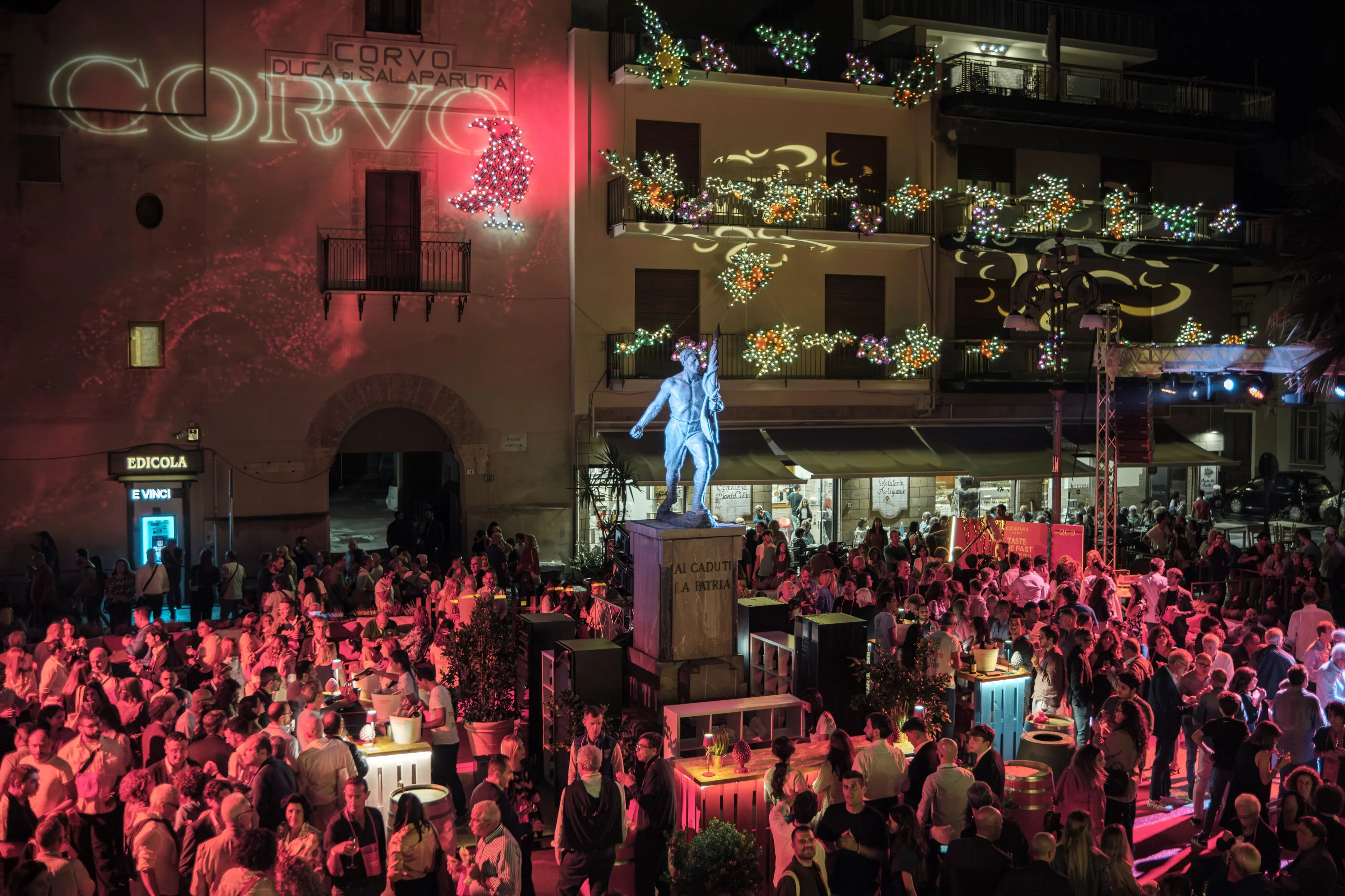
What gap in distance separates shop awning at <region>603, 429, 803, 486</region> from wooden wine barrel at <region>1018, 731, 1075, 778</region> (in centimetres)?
1297

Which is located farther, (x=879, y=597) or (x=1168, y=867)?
(x=879, y=597)

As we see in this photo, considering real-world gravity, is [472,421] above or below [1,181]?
below

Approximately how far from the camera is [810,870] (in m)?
6.80

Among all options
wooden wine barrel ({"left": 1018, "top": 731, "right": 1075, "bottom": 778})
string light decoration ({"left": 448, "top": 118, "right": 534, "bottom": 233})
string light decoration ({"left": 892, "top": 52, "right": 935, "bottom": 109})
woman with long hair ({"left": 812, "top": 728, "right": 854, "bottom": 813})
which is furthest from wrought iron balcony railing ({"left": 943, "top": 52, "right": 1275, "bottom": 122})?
woman with long hair ({"left": 812, "top": 728, "right": 854, "bottom": 813})

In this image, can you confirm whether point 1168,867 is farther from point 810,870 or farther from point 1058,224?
point 1058,224

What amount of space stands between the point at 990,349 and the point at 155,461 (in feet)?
53.2

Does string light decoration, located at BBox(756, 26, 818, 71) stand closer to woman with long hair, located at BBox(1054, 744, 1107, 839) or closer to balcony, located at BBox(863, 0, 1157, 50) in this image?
balcony, located at BBox(863, 0, 1157, 50)

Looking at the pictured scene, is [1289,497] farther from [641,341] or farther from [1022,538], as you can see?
[641,341]

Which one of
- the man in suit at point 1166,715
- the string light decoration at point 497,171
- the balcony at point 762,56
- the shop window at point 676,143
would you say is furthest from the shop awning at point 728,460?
the man in suit at point 1166,715

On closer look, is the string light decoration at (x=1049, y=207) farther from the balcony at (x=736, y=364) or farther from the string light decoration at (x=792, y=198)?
the balcony at (x=736, y=364)

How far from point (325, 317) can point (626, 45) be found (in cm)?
762

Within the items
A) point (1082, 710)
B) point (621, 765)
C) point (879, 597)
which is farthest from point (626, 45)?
point (621, 765)

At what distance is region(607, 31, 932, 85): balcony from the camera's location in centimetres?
2319

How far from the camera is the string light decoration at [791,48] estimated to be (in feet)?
79.2
